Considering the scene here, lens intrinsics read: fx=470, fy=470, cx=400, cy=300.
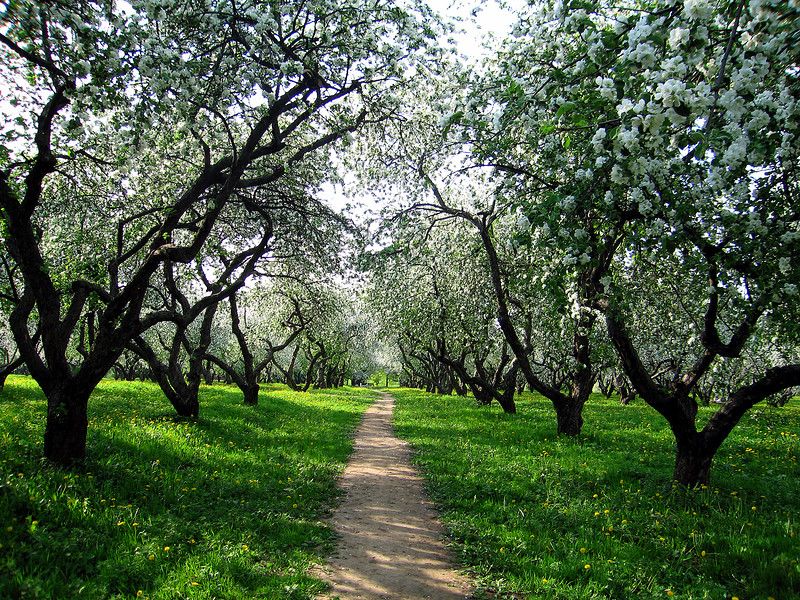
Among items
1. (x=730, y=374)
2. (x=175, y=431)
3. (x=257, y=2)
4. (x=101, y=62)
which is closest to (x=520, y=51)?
(x=257, y=2)

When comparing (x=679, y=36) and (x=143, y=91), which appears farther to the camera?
(x=143, y=91)

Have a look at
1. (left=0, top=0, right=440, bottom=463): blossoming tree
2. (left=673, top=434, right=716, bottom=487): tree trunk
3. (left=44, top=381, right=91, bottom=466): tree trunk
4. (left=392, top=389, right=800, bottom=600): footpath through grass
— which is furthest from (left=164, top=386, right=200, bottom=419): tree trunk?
(left=673, top=434, right=716, bottom=487): tree trunk

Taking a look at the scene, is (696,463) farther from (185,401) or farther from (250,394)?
(250,394)

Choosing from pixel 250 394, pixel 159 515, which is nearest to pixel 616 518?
pixel 159 515

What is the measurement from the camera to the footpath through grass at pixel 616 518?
5328 mm

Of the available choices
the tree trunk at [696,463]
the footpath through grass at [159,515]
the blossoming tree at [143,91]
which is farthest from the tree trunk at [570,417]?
the blossoming tree at [143,91]

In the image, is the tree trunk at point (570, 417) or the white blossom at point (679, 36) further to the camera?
the tree trunk at point (570, 417)

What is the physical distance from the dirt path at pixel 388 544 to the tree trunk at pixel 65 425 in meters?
4.59

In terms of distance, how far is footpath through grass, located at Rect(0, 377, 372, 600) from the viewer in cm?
491

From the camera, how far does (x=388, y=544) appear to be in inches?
263

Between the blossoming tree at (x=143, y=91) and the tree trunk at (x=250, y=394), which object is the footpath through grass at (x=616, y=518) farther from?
the tree trunk at (x=250, y=394)

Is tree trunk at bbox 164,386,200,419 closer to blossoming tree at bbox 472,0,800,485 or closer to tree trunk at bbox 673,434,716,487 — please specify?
blossoming tree at bbox 472,0,800,485

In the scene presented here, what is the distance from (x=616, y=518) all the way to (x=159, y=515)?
6829 mm

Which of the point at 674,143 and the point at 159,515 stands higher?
the point at 674,143
